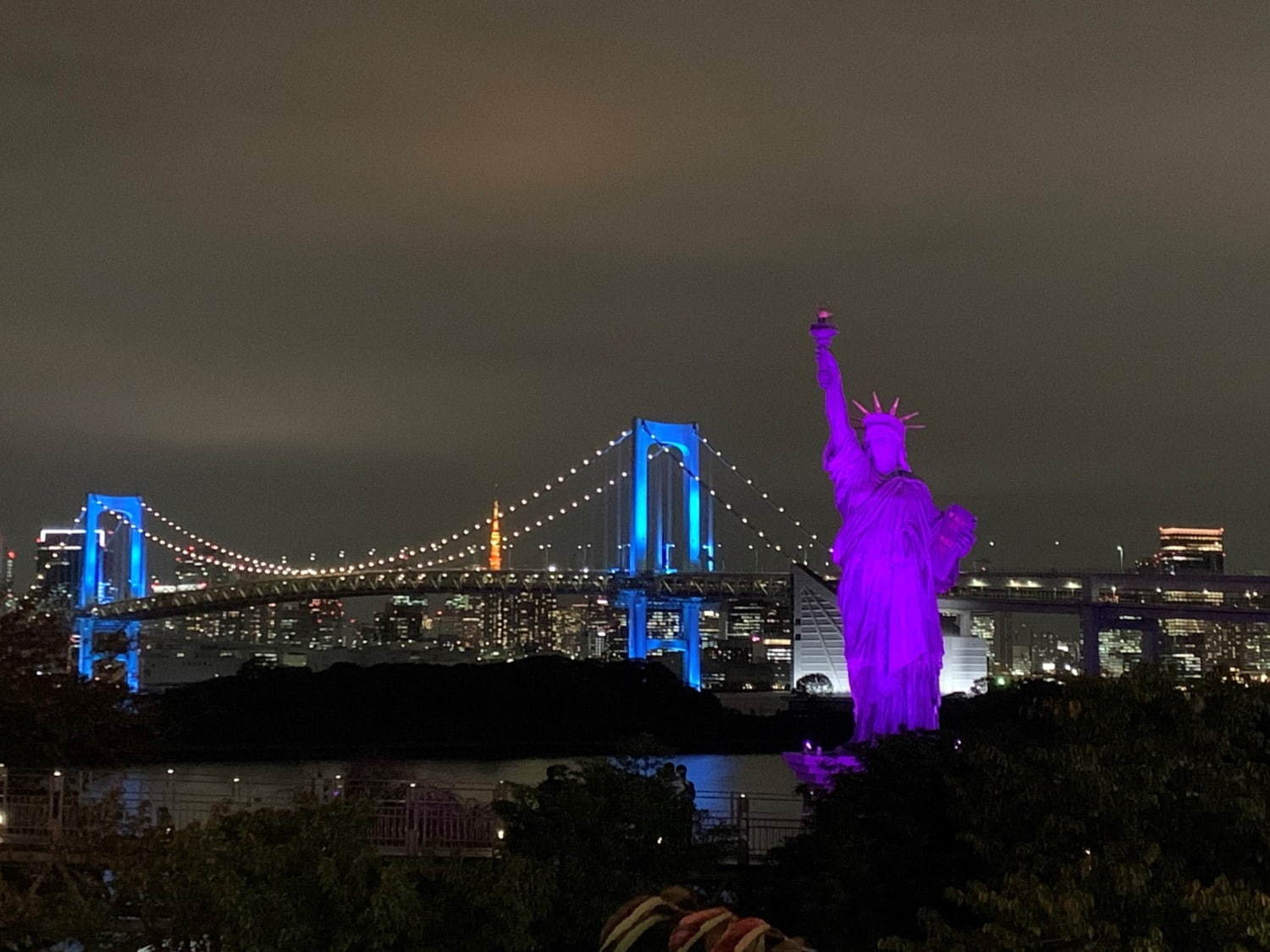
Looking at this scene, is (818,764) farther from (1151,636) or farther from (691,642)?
(1151,636)

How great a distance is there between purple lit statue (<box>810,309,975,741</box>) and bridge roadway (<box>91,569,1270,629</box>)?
33.6 metres

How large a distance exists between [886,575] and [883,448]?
1.28 meters

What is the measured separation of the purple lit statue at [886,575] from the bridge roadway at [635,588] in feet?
110

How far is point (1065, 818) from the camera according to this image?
653 centimetres

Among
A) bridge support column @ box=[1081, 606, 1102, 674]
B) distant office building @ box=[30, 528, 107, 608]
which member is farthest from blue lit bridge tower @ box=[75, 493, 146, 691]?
bridge support column @ box=[1081, 606, 1102, 674]

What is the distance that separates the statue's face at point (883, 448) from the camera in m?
15.5

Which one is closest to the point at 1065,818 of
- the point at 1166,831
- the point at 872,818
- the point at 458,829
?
the point at 1166,831

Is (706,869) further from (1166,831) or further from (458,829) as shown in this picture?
(1166,831)

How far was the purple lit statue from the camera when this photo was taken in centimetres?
1513

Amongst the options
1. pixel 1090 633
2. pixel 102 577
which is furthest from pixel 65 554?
pixel 1090 633

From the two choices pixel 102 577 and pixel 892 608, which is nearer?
pixel 892 608

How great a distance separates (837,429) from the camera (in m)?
15.7

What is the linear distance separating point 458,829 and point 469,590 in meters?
38.8

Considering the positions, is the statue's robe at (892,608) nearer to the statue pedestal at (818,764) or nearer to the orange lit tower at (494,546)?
the statue pedestal at (818,764)
